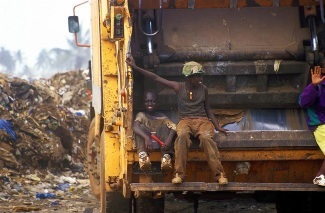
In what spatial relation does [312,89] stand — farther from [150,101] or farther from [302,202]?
[302,202]

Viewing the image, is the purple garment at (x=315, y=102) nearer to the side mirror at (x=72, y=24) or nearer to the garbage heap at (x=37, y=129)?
the side mirror at (x=72, y=24)

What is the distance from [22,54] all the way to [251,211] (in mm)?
30803

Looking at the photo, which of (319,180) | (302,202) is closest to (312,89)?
(319,180)

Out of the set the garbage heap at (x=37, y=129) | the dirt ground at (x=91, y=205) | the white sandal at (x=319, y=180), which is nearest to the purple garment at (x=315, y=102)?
the white sandal at (x=319, y=180)

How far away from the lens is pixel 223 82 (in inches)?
282

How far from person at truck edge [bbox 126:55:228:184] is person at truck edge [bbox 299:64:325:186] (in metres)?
0.68

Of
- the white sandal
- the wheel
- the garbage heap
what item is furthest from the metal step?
the garbage heap

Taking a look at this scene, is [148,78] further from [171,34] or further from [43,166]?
[43,166]

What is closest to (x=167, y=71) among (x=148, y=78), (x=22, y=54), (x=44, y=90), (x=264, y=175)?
(x=148, y=78)

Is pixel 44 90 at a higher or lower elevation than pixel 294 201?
higher

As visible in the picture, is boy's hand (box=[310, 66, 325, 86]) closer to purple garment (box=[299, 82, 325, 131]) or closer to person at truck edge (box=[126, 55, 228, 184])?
purple garment (box=[299, 82, 325, 131])

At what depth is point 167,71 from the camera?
275 inches

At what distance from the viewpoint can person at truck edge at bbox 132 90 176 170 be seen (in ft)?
18.7

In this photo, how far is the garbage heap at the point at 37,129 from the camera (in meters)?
11.2
